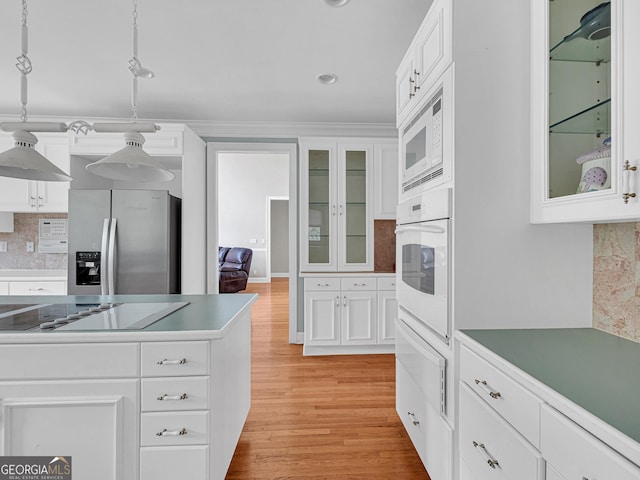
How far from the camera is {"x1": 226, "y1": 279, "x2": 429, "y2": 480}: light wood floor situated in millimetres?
1893

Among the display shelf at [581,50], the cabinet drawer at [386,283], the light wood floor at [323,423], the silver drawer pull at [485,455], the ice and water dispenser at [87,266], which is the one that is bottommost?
the light wood floor at [323,423]

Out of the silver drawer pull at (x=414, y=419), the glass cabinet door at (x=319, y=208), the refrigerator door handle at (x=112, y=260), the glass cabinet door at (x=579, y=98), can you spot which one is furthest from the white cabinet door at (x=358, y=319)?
the glass cabinet door at (x=579, y=98)

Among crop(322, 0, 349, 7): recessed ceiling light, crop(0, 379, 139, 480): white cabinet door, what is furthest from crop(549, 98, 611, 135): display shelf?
crop(0, 379, 139, 480): white cabinet door

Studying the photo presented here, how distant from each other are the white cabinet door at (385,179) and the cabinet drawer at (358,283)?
0.72 m

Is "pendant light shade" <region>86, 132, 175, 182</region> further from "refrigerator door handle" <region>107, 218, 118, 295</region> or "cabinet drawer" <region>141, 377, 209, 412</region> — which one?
"refrigerator door handle" <region>107, 218, 118, 295</region>

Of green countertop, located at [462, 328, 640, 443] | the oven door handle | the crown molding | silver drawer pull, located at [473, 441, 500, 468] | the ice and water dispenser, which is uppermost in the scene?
the crown molding

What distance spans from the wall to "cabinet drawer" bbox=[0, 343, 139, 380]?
7.59 meters

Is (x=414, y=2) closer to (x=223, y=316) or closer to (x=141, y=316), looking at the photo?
(x=223, y=316)

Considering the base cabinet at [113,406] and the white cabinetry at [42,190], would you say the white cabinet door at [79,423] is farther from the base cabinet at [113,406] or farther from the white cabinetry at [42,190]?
the white cabinetry at [42,190]

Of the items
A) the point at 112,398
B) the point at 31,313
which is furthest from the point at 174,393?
the point at 31,313

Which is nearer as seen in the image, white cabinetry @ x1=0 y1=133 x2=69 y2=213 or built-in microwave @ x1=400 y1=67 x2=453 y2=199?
built-in microwave @ x1=400 y1=67 x2=453 y2=199

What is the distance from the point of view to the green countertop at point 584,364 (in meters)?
0.81

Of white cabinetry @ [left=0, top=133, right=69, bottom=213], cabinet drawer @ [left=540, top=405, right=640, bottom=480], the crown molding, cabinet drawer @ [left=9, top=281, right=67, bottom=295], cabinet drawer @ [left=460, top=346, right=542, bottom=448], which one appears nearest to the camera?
cabinet drawer @ [left=540, top=405, right=640, bottom=480]

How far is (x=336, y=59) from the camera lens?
2637 millimetres
